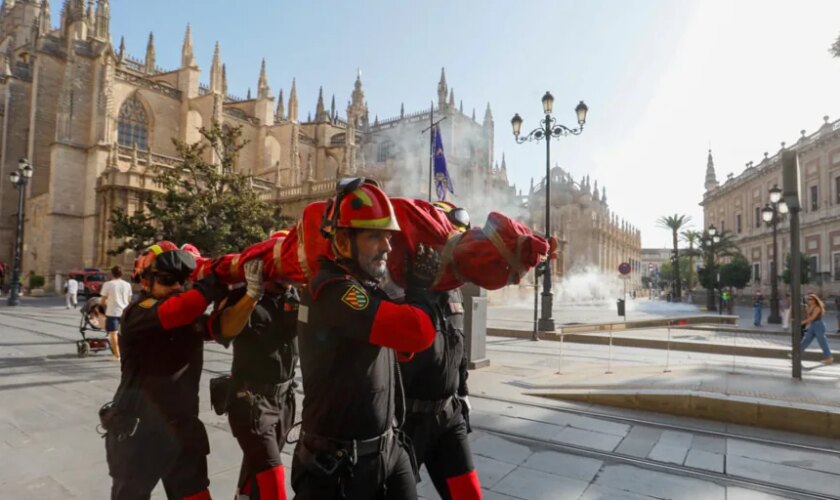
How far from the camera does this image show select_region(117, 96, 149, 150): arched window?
35281 mm

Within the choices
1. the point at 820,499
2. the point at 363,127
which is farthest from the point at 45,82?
the point at 820,499

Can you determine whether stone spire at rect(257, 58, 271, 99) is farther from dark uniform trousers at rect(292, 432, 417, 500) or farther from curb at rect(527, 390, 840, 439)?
dark uniform trousers at rect(292, 432, 417, 500)

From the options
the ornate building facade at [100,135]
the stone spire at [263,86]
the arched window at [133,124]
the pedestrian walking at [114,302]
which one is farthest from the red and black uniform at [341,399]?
the stone spire at [263,86]

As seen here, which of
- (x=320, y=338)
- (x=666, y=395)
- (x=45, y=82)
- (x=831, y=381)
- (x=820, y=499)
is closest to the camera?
(x=320, y=338)

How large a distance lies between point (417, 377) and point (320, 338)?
88 centimetres

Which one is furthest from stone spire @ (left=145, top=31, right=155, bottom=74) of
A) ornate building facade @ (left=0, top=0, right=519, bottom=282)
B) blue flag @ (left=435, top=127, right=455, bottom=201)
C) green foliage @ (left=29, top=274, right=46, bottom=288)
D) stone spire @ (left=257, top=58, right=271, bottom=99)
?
blue flag @ (left=435, top=127, right=455, bottom=201)

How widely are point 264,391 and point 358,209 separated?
5.27ft

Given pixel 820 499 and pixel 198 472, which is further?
pixel 820 499

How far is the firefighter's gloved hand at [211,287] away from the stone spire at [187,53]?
144ft

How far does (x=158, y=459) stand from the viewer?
241 centimetres

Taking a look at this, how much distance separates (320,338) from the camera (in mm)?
1797

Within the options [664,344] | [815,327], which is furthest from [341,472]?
[664,344]

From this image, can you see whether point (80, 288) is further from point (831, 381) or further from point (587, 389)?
point (831, 381)

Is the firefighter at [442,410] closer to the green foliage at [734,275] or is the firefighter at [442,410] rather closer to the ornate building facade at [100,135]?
the ornate building facade at [100,135]
